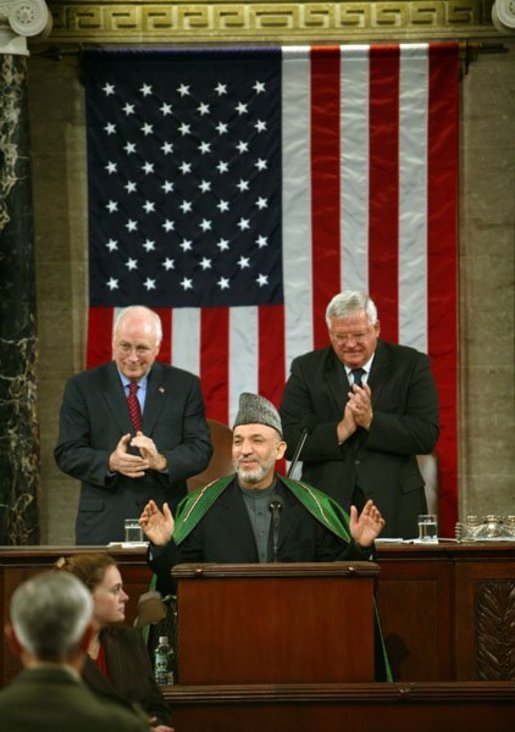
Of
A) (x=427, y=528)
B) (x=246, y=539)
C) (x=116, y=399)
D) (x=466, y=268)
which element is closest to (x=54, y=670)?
(x=246, y=539)

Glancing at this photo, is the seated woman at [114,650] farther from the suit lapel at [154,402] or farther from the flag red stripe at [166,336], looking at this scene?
the flag red stripe at [166,336]

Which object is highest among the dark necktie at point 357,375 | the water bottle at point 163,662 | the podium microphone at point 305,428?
the dark necktie at point 357,375

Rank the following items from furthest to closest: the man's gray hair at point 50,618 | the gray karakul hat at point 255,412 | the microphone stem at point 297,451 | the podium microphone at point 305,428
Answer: the podium microphone at point 305,428 → the microphone stem at point 297,451 → the gray karakul hat at point 255,412 → the man's gray hair at point 50,618

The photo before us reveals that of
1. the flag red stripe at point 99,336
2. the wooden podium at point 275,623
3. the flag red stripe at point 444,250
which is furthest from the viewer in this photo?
the flag red stripe at point 99,336

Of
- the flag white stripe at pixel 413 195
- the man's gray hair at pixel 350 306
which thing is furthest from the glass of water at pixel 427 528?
the flag white stripe at pixel 413 195

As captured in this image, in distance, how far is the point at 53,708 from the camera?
338 cm

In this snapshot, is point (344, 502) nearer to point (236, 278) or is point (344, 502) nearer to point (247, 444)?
point (247, 444)

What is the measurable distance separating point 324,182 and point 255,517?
4.76 meters

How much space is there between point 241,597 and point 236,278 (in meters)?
5.59

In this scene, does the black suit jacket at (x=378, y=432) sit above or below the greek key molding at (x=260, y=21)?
below

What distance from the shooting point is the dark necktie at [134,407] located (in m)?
8.70

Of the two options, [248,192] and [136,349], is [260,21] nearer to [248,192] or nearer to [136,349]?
[248,192]

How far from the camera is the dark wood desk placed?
301 inches

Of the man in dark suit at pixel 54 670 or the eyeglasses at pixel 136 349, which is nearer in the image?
the man in dark suit at pixel 54 670
